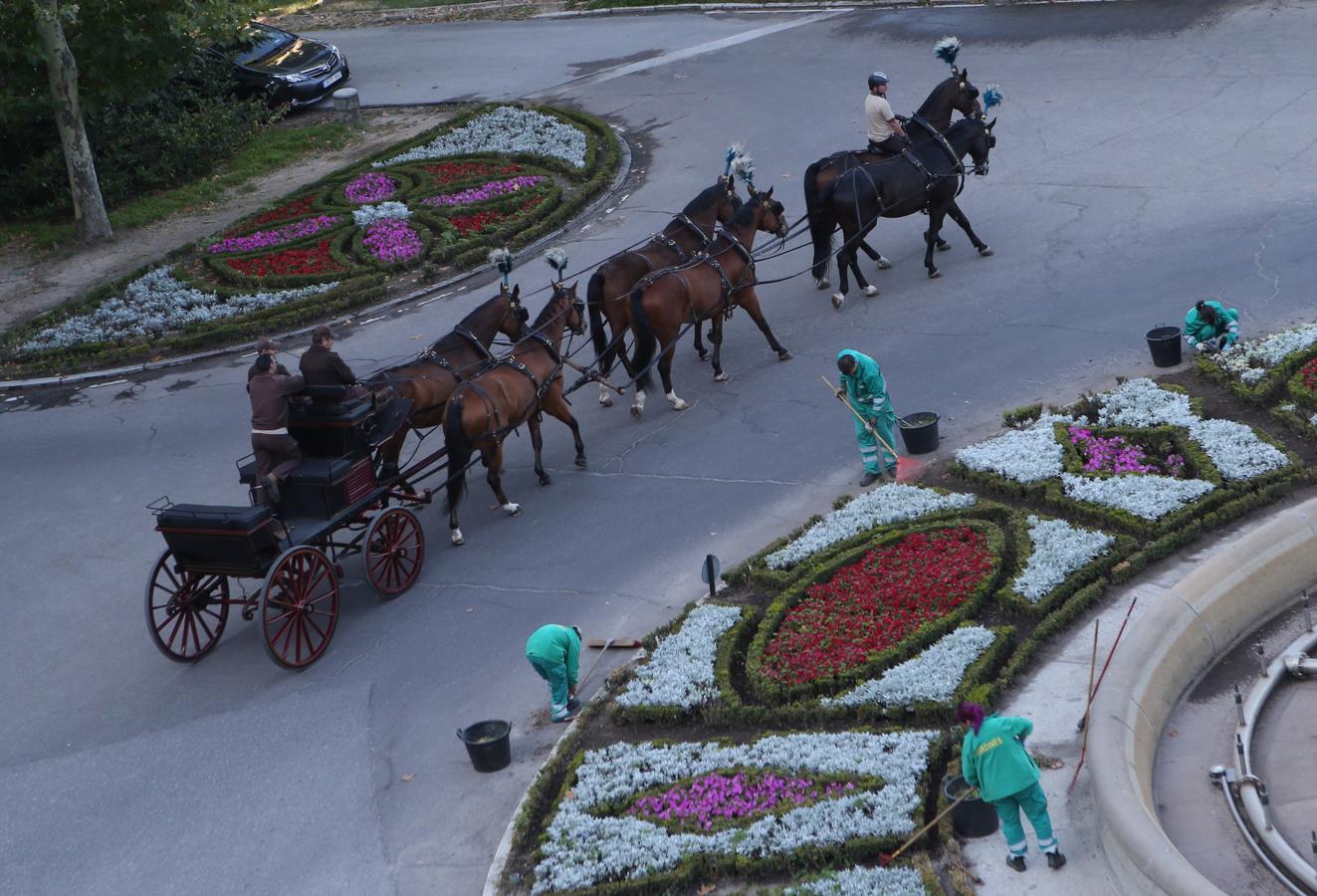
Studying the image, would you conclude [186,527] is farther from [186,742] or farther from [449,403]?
[449,403]

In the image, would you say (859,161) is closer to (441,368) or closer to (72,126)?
(441,368)

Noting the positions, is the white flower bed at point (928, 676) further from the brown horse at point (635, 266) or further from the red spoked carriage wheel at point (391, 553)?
the brown horse at point (635, 266)

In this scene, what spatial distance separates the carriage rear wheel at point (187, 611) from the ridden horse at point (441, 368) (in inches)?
74.5

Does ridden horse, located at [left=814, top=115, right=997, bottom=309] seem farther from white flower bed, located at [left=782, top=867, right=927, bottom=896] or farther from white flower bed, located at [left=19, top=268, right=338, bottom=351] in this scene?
white flower bed, located at [left=782, top=867, right=927, bottom=896]

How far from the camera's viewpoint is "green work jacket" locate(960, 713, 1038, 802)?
312 inches

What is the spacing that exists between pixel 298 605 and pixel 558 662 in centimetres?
251

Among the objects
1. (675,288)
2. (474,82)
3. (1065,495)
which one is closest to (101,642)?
(675,288)

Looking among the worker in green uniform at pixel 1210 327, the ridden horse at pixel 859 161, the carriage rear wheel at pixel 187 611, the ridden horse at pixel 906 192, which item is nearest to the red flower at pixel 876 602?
the worker in green uniform at pixel 1210 327

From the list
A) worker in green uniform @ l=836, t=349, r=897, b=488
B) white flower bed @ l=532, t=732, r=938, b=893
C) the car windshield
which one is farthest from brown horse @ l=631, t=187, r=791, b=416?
the car windshield

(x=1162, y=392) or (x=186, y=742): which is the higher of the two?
(x=1162, y=392)

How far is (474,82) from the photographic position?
98.3ft

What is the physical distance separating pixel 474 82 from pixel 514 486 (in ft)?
58.7

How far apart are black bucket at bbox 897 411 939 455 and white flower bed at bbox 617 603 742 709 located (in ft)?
10.1

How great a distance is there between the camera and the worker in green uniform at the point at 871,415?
13.0 metres
